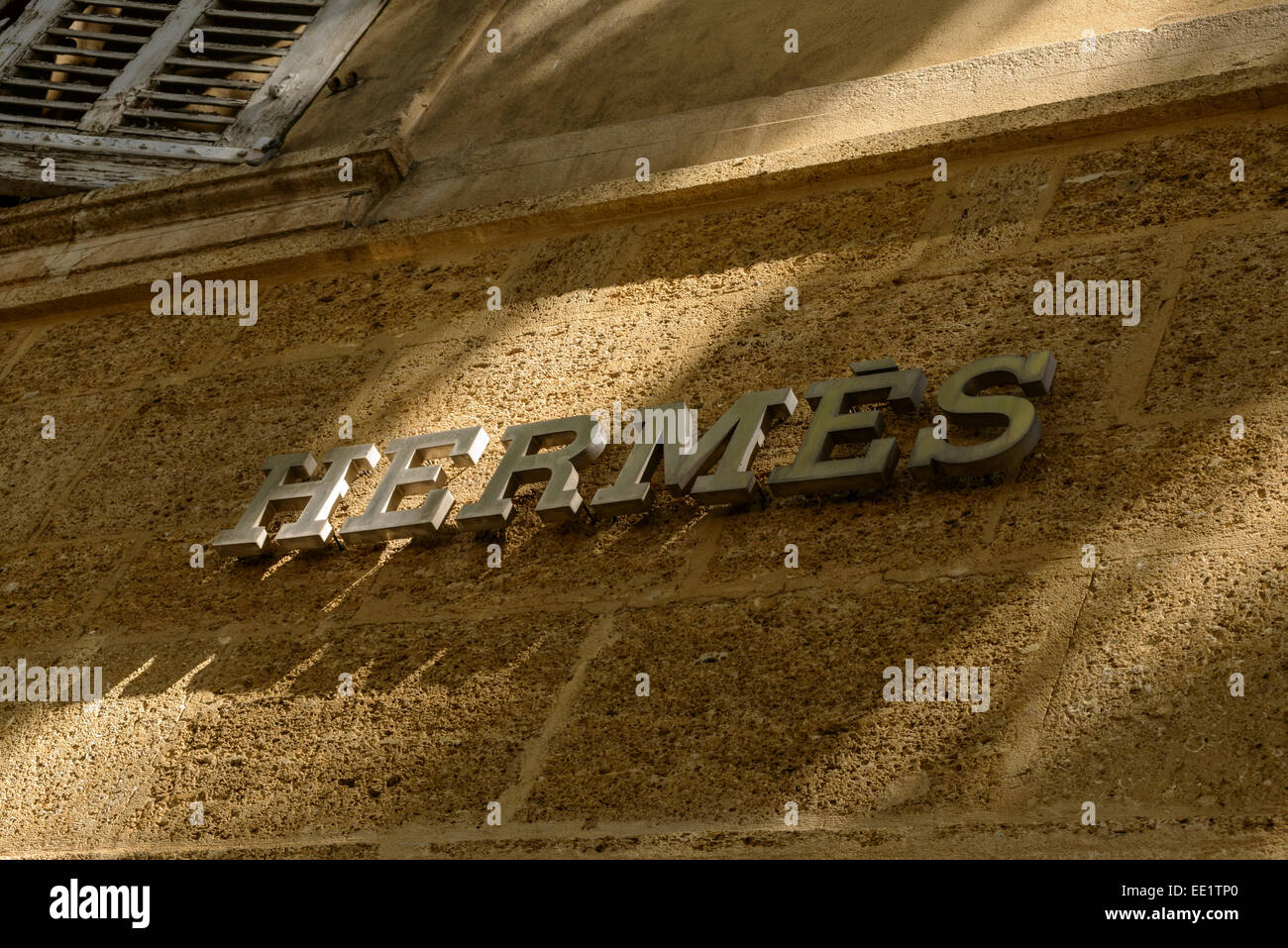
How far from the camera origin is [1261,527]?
289 cm

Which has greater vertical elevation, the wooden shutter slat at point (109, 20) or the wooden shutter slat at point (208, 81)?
the wooden shutter slat at point (109, 20)

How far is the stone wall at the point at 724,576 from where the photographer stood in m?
2.80

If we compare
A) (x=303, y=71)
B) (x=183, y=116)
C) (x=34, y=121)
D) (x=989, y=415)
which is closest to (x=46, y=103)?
(x=34, y=121)

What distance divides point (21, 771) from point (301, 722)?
91cm

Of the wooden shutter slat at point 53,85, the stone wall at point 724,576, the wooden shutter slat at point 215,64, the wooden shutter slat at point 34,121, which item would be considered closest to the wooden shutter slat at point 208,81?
the wooden shutter slat at point 215,64

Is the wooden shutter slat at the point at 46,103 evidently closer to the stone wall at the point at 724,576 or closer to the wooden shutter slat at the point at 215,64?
the wooden shutter slat at the point at 215,64

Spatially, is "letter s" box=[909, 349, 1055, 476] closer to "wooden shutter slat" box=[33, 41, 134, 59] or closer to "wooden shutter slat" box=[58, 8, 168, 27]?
"wooden shutter slat" box=[33, 41, 134, 59]

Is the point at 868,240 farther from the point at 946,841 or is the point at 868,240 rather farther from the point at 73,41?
the point at 73,41

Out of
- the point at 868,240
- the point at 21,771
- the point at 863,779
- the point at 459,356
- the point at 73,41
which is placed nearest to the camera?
the point at 863,779

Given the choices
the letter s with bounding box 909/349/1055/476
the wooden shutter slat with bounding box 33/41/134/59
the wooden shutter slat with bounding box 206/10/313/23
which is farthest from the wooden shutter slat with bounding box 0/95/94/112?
the letter s with bounding box 909/349/1055/476

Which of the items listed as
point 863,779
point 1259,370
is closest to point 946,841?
point 863,779

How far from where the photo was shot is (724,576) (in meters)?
3.46

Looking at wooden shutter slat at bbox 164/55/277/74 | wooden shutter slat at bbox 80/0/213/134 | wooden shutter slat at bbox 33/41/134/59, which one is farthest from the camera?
wooden shutter slat at bbox 33/41/134/59

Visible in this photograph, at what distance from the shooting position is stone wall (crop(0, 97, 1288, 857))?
2.80 meters
